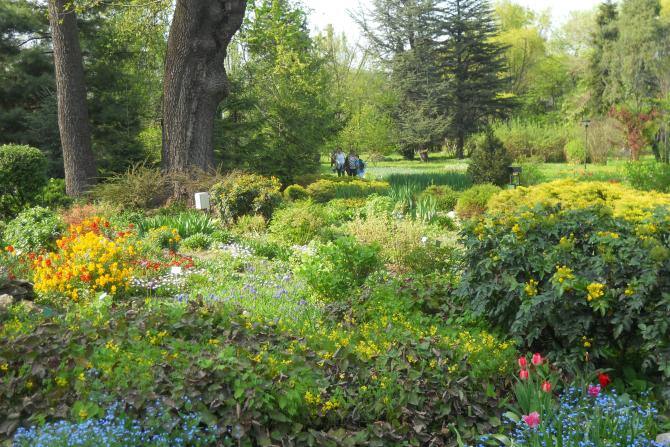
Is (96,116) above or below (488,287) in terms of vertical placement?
above

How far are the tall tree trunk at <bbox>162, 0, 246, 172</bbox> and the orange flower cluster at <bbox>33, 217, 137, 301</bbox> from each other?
6.25 metres

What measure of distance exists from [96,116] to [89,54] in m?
1.97

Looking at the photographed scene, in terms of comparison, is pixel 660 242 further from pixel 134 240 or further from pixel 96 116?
pixel 96 116

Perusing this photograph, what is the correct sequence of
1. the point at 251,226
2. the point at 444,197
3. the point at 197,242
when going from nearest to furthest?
the point at 197,242, the point at 251,226, the point at 444,197

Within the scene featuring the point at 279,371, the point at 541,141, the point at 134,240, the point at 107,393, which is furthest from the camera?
the point at 541,141

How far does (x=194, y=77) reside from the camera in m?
12.3

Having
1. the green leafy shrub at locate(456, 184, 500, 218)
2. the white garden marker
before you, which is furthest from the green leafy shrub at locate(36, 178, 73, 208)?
the green leafy shrub at locate(456, 184, 500, 218)

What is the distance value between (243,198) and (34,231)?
11.2 ft

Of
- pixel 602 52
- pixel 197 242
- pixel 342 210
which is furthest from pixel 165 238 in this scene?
pixel 602 52

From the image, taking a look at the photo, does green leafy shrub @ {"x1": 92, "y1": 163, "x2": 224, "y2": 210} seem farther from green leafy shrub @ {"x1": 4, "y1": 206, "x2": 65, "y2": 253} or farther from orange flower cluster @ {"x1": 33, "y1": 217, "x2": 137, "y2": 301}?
orange flower cluster @ {"x1": 33, "y1": 217, "x2": 137, "y2": 301}

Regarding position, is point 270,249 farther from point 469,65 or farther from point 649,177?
point 469,65

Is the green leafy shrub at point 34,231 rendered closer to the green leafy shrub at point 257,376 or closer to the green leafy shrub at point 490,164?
the green leafy shrub at point 257,376

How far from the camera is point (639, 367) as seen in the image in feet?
12.7

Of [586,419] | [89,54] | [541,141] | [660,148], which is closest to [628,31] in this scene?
[541,141]
